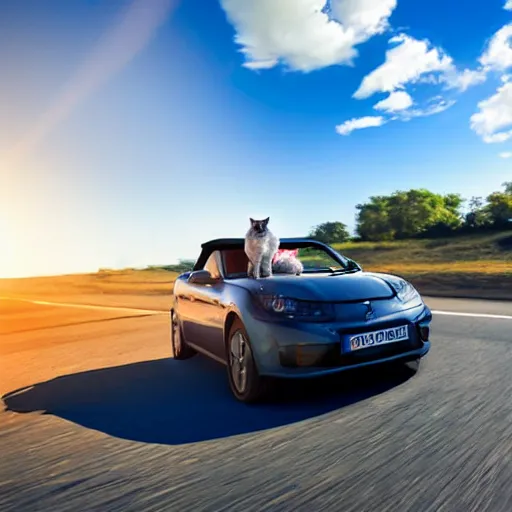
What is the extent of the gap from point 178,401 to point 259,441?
4.57 feet

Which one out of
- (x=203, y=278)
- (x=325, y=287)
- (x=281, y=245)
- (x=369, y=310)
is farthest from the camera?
(x=281, y=245)

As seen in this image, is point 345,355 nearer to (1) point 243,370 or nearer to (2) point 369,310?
(2) point 369,310

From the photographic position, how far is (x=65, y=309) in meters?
16.6

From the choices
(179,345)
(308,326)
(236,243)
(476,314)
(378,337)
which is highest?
(236,243)

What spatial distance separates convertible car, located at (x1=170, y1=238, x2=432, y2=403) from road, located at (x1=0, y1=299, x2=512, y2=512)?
303 mm

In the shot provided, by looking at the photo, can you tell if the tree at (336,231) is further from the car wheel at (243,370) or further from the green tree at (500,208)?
the car wheel at (243,370)

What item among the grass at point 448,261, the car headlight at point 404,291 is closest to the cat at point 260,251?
the car headlight at point 404,291

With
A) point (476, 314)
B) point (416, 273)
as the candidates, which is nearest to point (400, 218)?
point (416, 273)

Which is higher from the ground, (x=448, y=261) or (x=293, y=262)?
(x=293, y=262)

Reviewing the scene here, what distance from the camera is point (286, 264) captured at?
20.0ft

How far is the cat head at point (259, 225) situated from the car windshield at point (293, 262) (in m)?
0.37

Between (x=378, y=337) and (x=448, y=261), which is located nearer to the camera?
(x=378, y=337)

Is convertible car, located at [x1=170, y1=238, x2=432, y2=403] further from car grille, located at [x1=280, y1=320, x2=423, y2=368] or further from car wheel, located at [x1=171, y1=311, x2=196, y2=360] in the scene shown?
car wheel, located at [x1=171, y1=311, x2=196, y2=360]

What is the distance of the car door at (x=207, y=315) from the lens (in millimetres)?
5270
